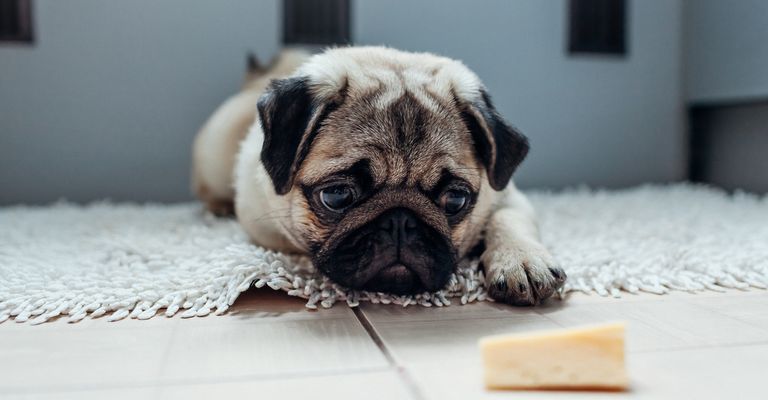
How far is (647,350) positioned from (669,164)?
11.5ft

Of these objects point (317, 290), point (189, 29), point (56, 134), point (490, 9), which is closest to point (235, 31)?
point (189, 29)

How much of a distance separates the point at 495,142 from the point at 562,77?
2.53 m

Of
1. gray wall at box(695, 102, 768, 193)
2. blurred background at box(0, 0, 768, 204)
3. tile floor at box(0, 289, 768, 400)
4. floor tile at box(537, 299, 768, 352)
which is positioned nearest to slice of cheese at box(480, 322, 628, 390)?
tile floor at box(0, 289, 768, 400)

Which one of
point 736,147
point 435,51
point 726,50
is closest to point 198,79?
point 435,51

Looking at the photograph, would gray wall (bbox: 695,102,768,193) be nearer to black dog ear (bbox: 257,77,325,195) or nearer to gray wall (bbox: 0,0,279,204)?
gray wall (bbox: 0,0,279,204)

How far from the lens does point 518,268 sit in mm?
1683

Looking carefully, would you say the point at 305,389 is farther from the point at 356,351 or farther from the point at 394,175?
the point at 394,175

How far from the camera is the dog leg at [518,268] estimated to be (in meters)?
1.64

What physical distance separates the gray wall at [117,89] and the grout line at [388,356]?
2.53 meters

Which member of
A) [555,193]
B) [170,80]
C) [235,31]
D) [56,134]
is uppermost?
[235,31]

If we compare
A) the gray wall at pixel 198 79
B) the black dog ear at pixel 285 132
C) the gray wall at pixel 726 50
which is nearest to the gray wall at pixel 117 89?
the gray wall at pixel 198 79

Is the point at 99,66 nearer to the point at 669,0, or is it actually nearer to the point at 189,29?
the point at 189,29

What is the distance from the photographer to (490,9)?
403cm

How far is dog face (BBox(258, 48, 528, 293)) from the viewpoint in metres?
1.64
